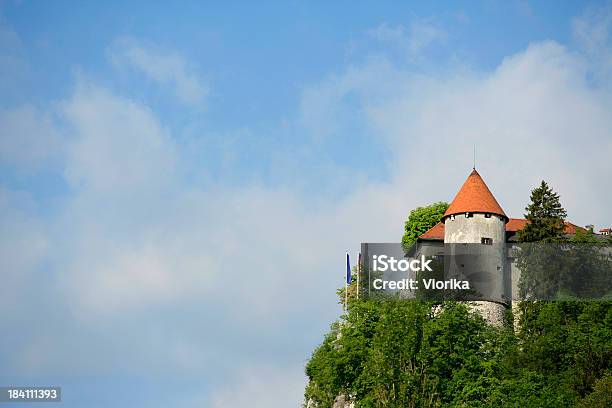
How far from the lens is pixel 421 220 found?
239ft

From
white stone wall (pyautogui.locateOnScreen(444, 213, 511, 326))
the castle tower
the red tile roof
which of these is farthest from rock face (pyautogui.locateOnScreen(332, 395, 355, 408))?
the red tile roof

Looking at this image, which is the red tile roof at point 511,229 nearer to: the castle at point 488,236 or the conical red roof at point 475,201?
the castle at point 488,236

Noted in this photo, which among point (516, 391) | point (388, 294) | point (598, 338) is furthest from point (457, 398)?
point (388, 294)

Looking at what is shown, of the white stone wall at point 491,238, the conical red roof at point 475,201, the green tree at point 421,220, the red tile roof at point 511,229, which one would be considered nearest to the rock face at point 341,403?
the white stone wall at point 491,238

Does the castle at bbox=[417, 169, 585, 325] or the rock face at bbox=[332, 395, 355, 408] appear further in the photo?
the rock face at bbox=[332, 395, 355, 408]

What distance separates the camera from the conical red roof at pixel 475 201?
5584cm

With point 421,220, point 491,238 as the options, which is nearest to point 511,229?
point 491,238

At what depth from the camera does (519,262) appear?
52.3 meters

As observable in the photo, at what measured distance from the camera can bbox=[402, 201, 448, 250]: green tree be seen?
72.1 m

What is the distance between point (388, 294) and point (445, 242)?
4.67m

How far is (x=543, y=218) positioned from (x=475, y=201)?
4855 millimetres

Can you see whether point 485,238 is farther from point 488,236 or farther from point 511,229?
point 511,229

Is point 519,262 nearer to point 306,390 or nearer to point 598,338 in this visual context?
point 598,338

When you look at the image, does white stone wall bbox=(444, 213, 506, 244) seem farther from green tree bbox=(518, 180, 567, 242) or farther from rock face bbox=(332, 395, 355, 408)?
rock face bbox=(332, 395, 355, 408)
